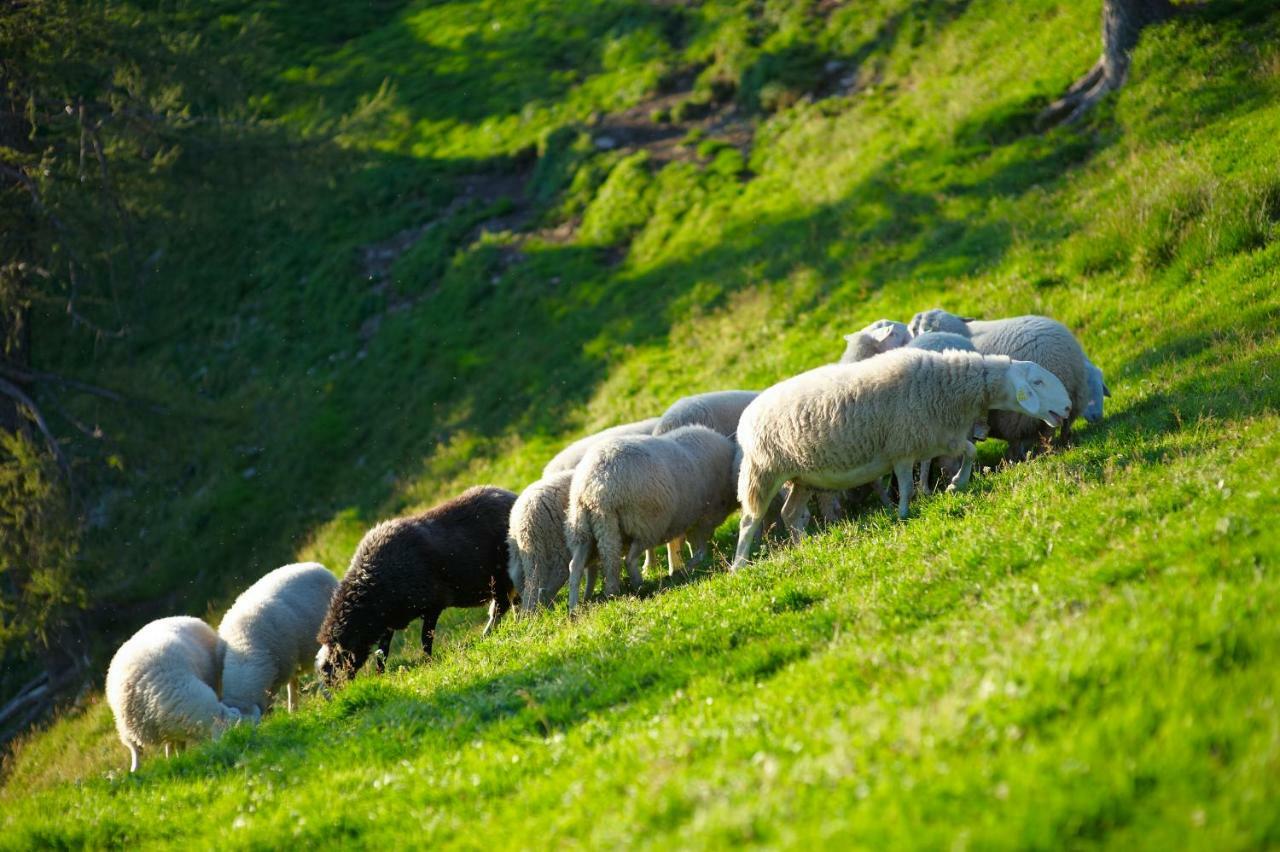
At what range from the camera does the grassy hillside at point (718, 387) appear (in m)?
4.98

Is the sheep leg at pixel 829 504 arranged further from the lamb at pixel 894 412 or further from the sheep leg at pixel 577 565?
the sheep leg at pixel 577 565

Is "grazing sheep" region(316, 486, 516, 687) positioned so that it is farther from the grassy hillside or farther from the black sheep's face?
the grassy hillside

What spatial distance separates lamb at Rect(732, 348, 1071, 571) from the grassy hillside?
0.66 m

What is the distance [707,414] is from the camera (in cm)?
1345

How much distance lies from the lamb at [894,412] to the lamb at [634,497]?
113 cm

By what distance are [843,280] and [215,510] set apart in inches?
595

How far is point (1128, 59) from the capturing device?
1764 cm

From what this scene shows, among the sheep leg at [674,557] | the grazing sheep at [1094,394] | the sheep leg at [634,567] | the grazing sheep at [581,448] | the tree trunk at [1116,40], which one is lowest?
the sheep leg at [674,557]

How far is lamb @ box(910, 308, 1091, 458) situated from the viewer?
432 inches

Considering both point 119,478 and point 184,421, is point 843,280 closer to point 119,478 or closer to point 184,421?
point 184,421

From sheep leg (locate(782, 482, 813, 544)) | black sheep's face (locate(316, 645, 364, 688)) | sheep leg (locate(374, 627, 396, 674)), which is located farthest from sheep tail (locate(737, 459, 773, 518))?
black sheep's face (locate(316, 645, 364, 688))

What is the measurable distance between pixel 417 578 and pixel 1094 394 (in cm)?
773

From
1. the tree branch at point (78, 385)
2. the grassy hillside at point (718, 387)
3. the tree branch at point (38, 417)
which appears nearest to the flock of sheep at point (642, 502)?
the grassy hillside at point (718, 387)

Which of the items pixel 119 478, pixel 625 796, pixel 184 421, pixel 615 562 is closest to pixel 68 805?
pixel 615 562
